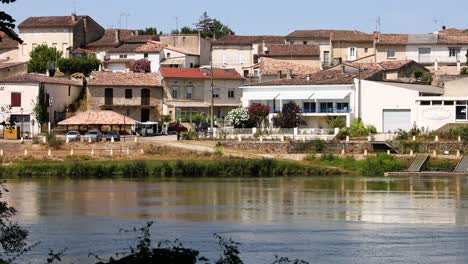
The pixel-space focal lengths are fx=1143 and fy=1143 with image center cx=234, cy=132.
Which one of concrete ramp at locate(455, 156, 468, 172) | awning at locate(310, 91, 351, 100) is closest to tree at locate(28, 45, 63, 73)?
awning at locate(310, 91, 351, 100)

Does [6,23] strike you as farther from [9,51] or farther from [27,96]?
[9,51]

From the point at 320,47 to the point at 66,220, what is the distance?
73535 mm

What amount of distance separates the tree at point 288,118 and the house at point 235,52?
29957mm

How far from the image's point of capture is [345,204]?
163 ft

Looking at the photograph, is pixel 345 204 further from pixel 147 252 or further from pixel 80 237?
pixel 147 252

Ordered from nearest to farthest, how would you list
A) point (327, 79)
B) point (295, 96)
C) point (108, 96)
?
1. point (295, 96)
2. point (327, 79)
3. point (108, 96)

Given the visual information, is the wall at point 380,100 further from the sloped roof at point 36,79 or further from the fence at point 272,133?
the sloped roof at point 36,79

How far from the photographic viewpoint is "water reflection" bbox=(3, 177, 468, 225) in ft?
148

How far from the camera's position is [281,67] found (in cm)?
10356

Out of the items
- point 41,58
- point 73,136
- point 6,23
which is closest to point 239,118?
point 73,136

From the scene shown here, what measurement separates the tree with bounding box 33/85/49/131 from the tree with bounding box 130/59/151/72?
19.3 metres

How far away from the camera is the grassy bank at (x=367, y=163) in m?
69.1

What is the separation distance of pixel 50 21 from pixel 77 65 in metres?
10.3

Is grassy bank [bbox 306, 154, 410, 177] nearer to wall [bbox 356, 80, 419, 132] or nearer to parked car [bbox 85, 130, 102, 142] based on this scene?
wall [bbox 356, 80, 419, 132]
